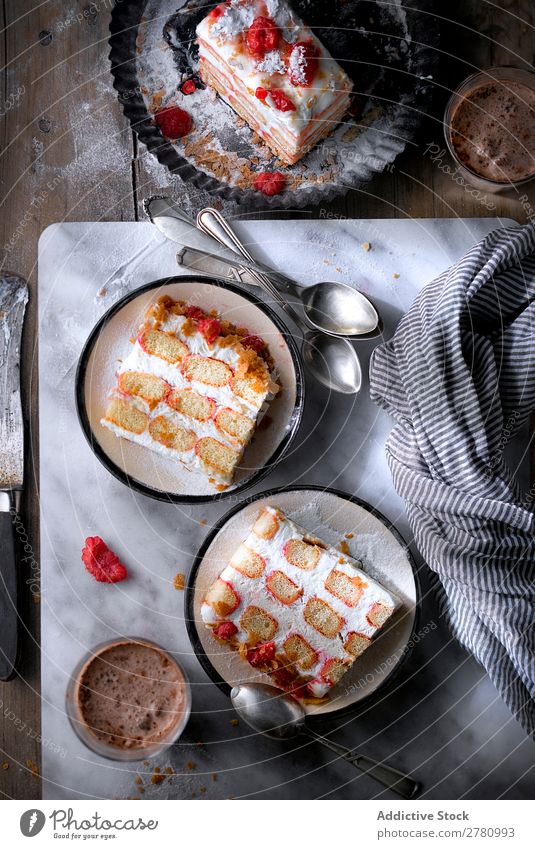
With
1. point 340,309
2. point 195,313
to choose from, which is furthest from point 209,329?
point 340,309

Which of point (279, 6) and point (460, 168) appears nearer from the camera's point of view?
point (279, 6)

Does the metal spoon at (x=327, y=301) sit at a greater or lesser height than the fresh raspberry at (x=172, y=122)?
lesser

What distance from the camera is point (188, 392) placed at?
91.9 inches

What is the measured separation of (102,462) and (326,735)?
1.11 m

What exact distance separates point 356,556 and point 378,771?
26.9 inches

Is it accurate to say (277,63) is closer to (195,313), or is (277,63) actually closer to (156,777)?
(195,313)

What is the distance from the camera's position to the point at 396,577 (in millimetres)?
2355

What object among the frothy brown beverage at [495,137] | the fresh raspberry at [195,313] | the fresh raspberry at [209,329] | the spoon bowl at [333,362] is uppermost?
the frothy brown beverage at [495,137]

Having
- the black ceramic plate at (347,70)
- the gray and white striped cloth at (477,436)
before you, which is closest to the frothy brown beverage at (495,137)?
the black ceramic plate at (347,70)

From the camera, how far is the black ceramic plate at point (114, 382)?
2350 millimetres

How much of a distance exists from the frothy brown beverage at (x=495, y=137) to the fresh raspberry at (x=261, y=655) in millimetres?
1628

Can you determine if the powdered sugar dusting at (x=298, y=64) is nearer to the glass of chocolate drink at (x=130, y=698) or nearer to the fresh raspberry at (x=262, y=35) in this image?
the fresh raspberry at (x=262, y=35)
